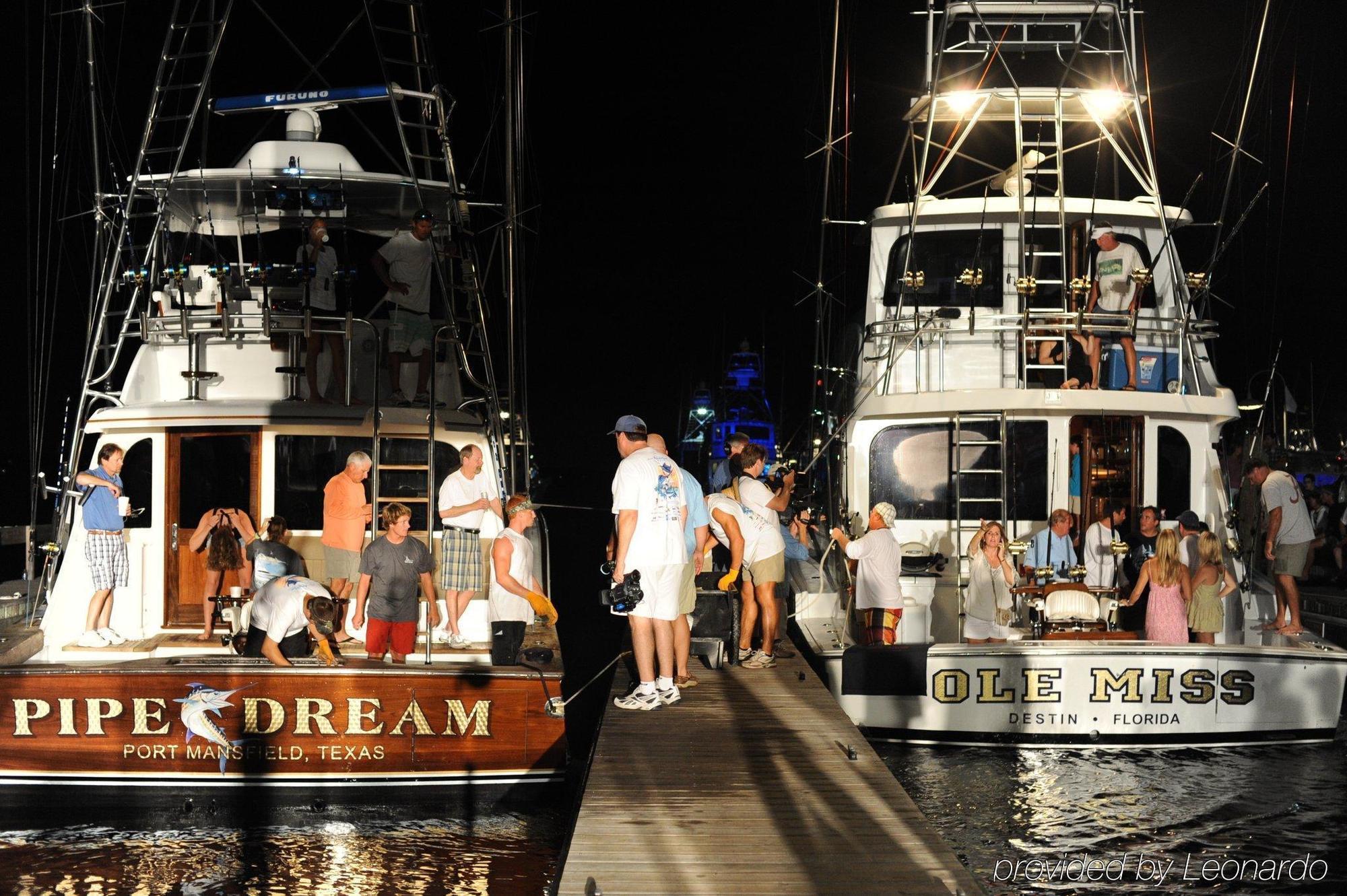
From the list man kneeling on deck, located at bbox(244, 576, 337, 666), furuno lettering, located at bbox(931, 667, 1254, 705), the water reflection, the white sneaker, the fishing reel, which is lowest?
the water reflection

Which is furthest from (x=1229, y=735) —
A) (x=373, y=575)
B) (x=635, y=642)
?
(x=373, y=575)

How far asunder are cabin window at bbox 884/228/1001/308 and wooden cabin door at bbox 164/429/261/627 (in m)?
6.56

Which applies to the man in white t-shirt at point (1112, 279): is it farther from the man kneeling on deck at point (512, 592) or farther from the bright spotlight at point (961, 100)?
the man kneeling on deck at point (512, 592)

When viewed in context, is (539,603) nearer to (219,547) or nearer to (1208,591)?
(219,547)

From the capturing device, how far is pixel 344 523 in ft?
38.1

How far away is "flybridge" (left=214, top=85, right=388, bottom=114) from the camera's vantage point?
14.2m

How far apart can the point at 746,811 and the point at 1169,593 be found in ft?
18.6

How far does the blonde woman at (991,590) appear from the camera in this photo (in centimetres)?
1239

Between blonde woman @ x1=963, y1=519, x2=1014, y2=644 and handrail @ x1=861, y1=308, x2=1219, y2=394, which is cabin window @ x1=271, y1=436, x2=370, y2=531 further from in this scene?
blonde woman @ x1=963, y1=519, x2=1014, y2=644

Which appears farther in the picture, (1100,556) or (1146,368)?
(1146,368)

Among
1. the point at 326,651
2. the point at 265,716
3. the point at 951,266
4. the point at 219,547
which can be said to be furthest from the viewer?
the point at 951,266

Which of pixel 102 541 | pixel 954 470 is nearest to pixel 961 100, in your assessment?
pixel 954 470

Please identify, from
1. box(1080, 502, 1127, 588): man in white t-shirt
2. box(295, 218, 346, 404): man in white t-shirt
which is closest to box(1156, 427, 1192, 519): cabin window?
box(1080, 502, 1127, 588): man in white t-shirt

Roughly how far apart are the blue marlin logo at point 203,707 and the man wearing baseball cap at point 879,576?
491cm
